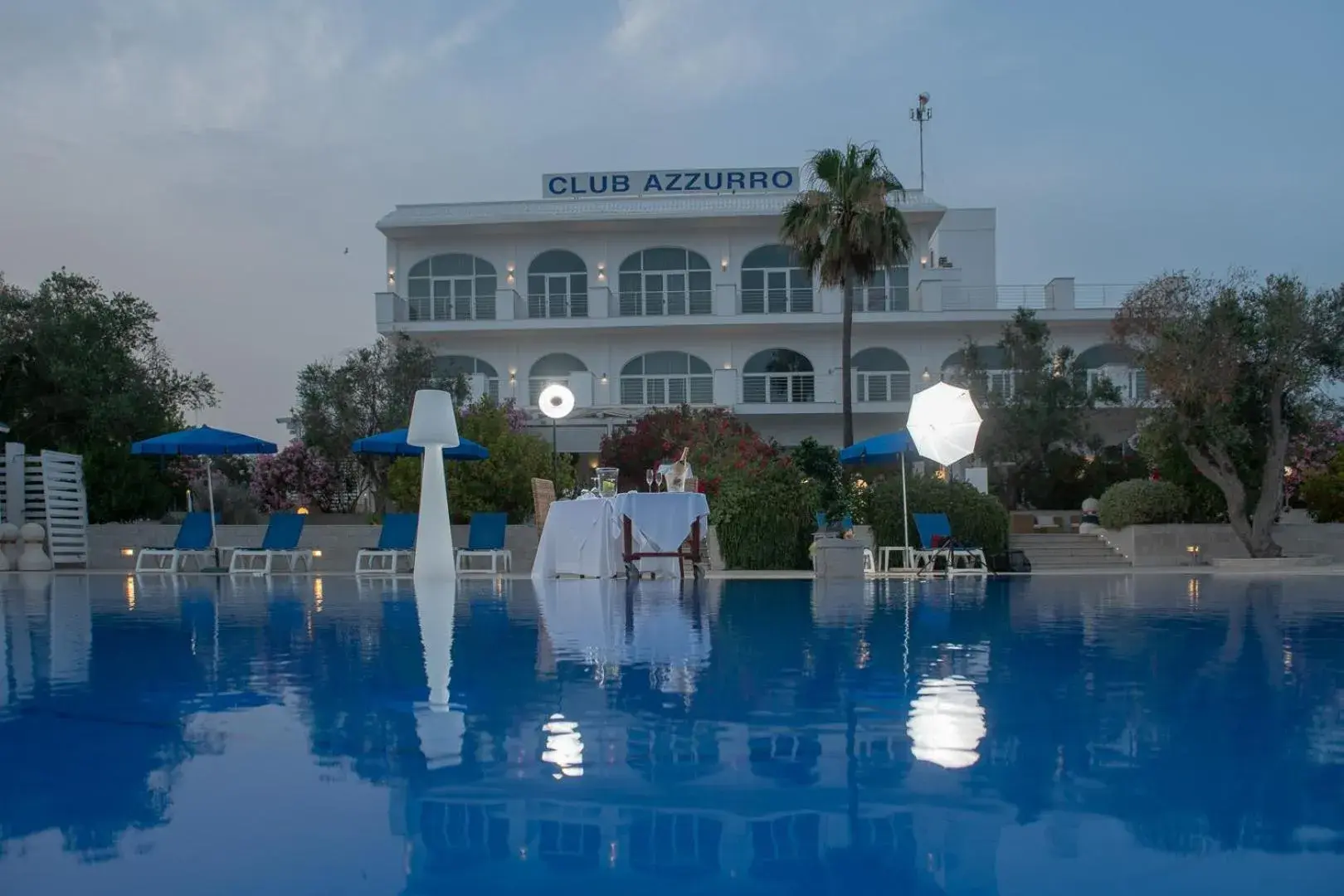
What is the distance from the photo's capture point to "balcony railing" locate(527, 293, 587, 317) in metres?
35.1

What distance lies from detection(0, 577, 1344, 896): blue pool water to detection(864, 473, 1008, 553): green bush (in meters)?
9.72

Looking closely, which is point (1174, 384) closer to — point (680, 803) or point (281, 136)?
point (680, 803)

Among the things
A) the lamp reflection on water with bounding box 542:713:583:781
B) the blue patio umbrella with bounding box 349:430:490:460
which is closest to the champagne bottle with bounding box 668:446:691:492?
the blue patio umbrella with bounding box 349:430:490:460

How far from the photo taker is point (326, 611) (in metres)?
10.4

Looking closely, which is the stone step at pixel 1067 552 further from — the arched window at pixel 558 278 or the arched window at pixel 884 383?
the arched window at pixel 558 278

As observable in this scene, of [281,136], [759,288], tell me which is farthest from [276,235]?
[759,288]

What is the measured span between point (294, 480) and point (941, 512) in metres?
15.3

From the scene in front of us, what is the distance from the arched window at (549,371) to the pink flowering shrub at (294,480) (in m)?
9.07

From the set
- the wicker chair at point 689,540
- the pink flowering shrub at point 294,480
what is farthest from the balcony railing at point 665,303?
the wicker chair at point 689,540

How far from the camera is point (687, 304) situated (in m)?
34.8

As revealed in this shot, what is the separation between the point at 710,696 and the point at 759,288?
101ft

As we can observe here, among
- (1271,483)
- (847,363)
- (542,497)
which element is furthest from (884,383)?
(542,497)

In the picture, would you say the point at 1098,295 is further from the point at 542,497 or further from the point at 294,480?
the point at 294,480

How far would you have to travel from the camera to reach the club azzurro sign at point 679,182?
36188 millimetres
